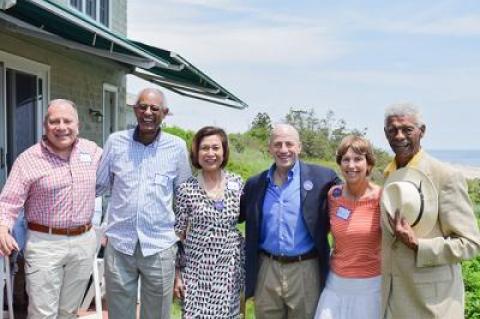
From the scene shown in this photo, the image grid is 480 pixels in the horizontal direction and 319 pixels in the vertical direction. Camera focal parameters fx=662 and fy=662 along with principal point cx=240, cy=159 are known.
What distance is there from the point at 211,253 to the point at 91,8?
28.0 ft

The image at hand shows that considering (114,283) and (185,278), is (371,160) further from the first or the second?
(114,283)

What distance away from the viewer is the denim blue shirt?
3691mm

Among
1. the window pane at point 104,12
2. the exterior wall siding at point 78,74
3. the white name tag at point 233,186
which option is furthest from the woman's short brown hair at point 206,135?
the window pane at point 104,12

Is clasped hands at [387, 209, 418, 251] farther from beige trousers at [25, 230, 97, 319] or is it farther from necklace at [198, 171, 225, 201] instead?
beige trousers at [25, 230, 97, 319]

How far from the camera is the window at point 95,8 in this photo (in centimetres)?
1077

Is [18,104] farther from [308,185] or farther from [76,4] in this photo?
[308,185]

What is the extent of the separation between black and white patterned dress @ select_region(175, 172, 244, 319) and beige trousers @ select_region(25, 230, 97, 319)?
2.00 ft

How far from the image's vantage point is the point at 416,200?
3094 millimetres

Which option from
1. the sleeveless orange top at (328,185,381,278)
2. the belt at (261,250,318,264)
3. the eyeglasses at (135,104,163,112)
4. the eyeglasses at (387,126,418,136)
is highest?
the eyeglasses at (135,104,163,112)

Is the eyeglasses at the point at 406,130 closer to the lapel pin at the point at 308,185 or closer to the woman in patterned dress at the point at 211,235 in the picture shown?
the lapel pin at the point at 308,185

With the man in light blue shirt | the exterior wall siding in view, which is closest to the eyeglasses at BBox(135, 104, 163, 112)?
the man in light blue shirt

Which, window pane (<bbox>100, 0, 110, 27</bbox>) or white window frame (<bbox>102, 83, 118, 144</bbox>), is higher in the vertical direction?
window pane (<bbox>100, 0, 110, 27</bbox>)

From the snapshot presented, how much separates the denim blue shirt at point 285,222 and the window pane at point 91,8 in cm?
836

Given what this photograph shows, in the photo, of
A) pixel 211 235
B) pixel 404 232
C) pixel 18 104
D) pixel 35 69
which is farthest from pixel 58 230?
pixel 35 69
